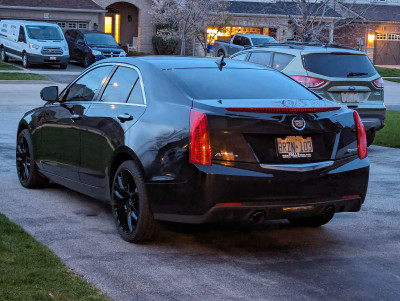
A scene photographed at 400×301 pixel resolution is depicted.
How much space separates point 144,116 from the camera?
23.5 feet

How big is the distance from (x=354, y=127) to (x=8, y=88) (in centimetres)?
2011

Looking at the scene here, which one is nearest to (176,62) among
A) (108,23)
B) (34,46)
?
(34,46)

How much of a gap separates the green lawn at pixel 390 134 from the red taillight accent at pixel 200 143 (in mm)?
9051

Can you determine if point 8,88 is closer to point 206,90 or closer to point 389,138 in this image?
point 389,138

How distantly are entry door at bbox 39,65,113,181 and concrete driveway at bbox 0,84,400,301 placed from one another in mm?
429

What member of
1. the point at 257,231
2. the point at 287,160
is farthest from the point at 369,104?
the point at 287,160

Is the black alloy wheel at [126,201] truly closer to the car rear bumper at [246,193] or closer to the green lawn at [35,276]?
the car rear bumper at [246,193]

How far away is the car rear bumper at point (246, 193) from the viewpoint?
6.45m

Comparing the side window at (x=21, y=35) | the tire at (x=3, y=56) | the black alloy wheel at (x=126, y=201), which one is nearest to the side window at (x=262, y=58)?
the black alloy wheel at (x=126, y=201)

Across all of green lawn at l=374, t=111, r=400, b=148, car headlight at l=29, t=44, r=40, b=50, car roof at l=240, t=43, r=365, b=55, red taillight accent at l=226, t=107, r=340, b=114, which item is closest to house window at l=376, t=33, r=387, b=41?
car headlight at l=29, t=44, r=40, b=50

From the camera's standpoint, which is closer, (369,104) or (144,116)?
(144,116)

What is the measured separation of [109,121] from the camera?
7.67 metres

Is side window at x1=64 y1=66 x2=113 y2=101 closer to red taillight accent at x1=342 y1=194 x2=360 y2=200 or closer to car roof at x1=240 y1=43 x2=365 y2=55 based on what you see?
red taillight accent at x1=342 y1=194 x2=360 y2=200

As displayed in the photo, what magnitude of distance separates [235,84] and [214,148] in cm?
117
